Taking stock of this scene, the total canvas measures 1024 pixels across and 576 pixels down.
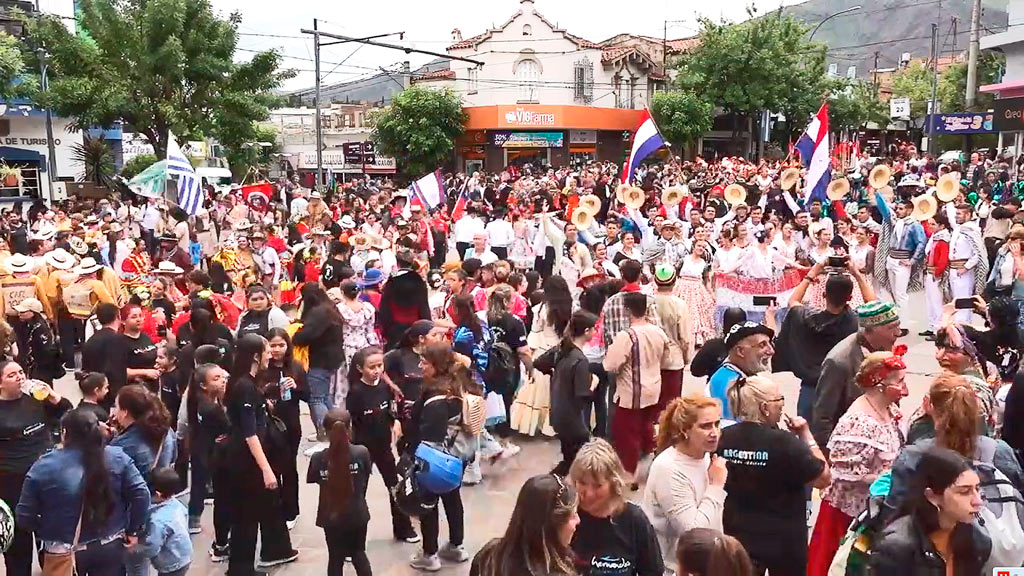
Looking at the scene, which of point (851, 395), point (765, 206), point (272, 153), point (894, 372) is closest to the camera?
point (894, 372)

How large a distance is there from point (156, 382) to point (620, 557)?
14.7 feet

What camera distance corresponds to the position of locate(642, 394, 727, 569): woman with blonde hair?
397 centimetres

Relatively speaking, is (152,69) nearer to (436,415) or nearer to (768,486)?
(436,415)

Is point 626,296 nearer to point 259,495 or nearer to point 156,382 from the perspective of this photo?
point 259,495

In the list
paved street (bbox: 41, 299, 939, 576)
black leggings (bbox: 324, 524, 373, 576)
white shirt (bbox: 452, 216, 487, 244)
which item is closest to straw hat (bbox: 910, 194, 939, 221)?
paved street (bbox: 41, 299, 939, 576)

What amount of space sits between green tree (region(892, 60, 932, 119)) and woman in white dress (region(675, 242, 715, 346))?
171ft

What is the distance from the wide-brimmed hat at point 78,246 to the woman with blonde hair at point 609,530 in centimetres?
1040

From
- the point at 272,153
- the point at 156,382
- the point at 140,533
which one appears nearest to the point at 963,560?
the point at 140,533

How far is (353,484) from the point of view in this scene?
16.1 feet

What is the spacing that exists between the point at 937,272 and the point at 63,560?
9.49 meters

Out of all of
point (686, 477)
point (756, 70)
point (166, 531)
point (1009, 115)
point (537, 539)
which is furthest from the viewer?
point (756, 70)

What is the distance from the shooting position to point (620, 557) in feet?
11.6

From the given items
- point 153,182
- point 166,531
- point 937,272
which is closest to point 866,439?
point 166,531

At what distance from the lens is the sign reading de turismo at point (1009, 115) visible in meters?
29.2
